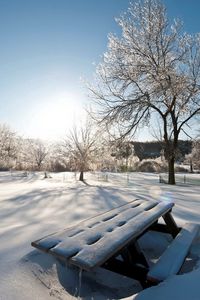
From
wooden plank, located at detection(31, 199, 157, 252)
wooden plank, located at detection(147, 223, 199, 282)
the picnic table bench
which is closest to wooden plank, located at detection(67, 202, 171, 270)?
the picnic table bench

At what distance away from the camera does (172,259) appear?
7.30 ft

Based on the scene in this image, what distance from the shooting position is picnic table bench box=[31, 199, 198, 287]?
1837 mm

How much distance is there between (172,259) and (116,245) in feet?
2.16

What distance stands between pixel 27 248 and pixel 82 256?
3.63ft

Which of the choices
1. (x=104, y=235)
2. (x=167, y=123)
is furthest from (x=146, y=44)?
(x=104, y=235)

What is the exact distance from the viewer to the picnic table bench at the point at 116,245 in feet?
6.03

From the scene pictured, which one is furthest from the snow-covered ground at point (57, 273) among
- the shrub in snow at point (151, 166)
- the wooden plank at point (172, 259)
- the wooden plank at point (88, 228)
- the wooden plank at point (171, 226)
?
the shrub in snow at point (151, 166)

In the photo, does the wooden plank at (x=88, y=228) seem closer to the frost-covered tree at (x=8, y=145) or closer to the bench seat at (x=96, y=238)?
the bench seat at (x=96, y=238)

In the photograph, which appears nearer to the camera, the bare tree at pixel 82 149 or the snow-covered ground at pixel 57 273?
the snow-covered ground at pixel 57 273

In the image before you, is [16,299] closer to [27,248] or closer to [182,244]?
[27,248]

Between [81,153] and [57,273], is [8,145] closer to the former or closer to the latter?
[81,153]

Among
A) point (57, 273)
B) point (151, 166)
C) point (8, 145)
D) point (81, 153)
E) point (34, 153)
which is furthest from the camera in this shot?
point (34, 153)

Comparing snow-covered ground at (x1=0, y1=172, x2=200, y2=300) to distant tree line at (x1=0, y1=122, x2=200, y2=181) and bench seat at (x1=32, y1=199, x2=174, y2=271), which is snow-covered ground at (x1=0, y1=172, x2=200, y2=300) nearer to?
bench seat at (x1=32, y1=199, x2=174, y2=271)

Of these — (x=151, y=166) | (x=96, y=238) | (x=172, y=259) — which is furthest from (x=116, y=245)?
(x=151, y=166)
